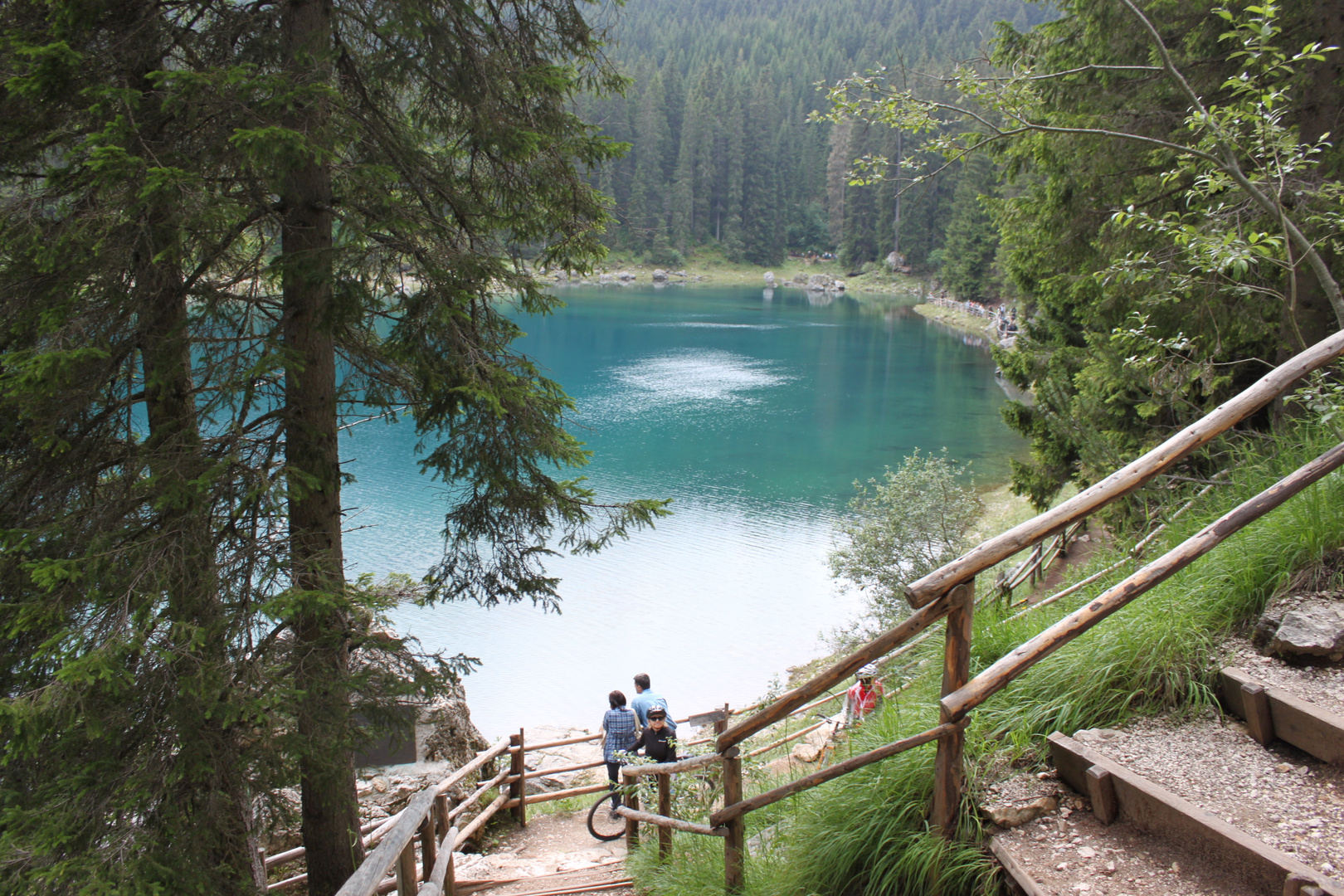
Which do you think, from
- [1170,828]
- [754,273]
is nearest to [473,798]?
[1170,828]

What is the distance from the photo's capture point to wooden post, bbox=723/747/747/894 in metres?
3.68

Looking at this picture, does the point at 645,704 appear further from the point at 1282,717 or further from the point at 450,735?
the point at 1282,717

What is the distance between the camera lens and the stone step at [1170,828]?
2406mm

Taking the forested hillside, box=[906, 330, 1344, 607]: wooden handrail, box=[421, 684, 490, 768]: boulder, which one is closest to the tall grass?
box=[906, 330, 1344, 607]: wooden handrail

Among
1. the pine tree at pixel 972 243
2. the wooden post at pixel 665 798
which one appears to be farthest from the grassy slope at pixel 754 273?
the wooden post at pixel 665 798

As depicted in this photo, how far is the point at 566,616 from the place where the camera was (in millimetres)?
16797

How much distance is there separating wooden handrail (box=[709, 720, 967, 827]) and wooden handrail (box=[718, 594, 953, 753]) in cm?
24

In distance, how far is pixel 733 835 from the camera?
12.1 ft

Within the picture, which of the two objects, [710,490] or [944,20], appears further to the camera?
[944,20]

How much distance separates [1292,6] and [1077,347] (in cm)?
564

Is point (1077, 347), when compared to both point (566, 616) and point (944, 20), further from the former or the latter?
point (944, 20)

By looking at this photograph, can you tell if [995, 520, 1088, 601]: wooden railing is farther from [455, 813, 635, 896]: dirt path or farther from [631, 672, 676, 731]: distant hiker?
[455, 813, 635, 896]: dirt path

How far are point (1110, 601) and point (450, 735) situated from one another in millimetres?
8771

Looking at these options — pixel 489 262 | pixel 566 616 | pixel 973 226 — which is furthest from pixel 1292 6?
pixel 973 226
